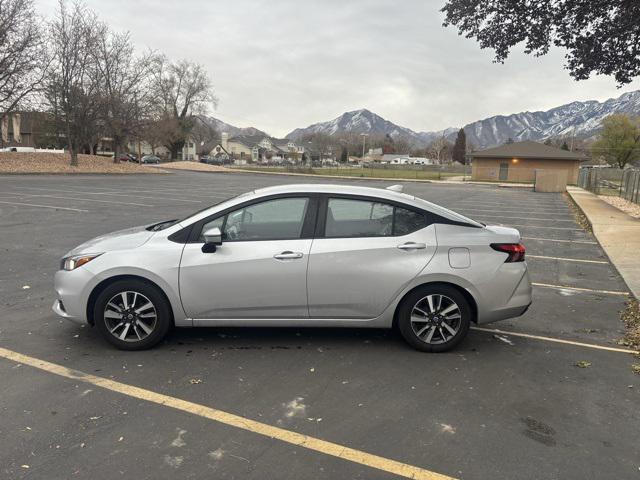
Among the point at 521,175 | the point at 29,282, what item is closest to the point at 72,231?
the point at 29,282

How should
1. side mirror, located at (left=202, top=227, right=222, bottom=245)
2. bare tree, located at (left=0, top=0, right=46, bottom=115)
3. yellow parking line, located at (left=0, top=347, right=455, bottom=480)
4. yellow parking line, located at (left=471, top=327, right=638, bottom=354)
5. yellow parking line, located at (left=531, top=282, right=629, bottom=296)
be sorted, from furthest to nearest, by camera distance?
bare tree, located at (left=0, top=0, right=46, bottom=115)
yellow parking line, located at (left=531, top=282, right=629, bottom=296)
yellow parking line, located at (left=471, top=327, right=638, bottom=354)
side mirror, located at (left=202, top=227, right=222, bottom=245)
yellow parking line, located at (left=0, top=347, right=455, bottom=480)

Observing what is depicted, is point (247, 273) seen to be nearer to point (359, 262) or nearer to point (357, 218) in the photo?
point (359, 262)

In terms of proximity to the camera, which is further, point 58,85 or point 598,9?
point 58,85

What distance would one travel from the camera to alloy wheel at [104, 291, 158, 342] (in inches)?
171

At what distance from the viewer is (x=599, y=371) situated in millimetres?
4281

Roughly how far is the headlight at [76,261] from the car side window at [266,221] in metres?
1.05

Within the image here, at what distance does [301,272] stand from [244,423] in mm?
1452

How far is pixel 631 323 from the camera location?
566cm

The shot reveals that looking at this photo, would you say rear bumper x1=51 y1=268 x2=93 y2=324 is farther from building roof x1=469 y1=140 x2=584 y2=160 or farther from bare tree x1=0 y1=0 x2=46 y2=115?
building roof x1=469 y1=140 x2=584 y2=160

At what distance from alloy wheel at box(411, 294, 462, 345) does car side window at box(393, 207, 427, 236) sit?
A: 645mm

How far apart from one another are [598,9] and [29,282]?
530 inches

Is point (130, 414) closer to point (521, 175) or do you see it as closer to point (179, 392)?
point (179, 392)

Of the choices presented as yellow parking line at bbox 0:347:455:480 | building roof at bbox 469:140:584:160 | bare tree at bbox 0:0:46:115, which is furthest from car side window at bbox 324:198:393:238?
building roof at bbox 469:140:584:160

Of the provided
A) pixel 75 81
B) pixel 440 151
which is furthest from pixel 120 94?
Answer: pixel 440 151
